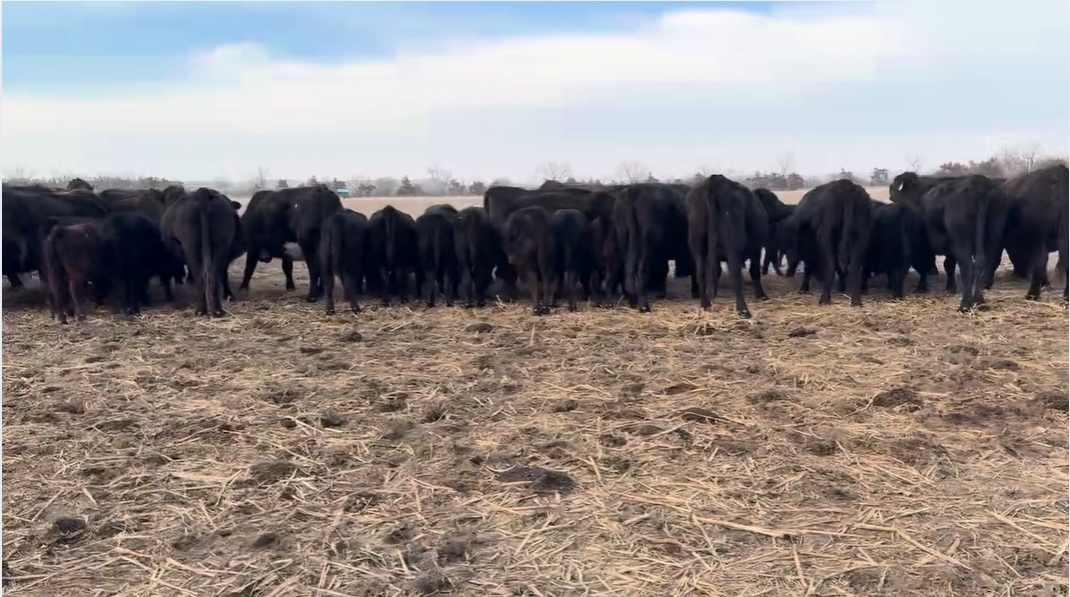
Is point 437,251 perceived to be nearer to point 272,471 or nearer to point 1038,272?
point 272,471

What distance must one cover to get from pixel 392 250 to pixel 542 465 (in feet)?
21.3

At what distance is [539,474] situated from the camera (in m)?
4.63

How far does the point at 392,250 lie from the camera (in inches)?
426

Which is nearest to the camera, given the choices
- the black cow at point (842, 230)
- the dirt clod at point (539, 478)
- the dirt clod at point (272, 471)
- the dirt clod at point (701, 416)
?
the dirt clod at point (539, 478)

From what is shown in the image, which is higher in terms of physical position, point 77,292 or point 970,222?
point 970,222

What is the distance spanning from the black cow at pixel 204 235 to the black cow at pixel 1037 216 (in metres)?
9.84

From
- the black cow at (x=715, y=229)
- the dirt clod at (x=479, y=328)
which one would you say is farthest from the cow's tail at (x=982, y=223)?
the dirt clod at (x=479, y=328)

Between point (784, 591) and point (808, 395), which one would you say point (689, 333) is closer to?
point (808, 395)

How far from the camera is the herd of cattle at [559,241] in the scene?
1001 centimetres

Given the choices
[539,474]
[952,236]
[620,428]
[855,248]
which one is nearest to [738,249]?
[855,248]

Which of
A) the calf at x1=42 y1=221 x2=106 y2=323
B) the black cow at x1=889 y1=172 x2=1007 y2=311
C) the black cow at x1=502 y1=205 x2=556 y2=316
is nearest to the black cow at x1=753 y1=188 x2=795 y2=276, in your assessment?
the black cow at x1=889 y1=172 x2=1007 y2=311

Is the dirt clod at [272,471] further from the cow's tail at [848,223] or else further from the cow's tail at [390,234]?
the cow's tail at [848,223]

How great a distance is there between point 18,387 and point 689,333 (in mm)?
5877

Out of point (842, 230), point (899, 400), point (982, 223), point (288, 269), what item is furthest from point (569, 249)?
point (899, 400)
